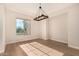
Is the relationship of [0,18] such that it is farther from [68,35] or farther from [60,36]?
[68,35]

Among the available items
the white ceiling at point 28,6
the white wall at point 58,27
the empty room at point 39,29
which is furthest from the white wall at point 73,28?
the white ceiling at point 28,6

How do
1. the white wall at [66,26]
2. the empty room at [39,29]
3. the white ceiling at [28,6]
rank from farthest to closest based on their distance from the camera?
the white wall at [66,26] < the empty room at [39,29] < the white ceiling at [28,6]

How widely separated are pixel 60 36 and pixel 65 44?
489 mm

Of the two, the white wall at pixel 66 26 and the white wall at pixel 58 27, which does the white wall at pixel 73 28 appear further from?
the white wall at pixel 58 27

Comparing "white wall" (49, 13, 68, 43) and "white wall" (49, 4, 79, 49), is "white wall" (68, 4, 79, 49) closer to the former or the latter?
"white wall" (49, 4, 79, 49)

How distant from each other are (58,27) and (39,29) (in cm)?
71

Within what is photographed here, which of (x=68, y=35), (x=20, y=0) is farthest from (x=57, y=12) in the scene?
(x=20, y=0)

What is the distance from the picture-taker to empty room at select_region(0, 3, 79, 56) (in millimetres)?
1745

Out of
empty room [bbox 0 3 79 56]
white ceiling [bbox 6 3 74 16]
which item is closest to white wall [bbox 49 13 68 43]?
empty room [bbox 0 3 79 56]

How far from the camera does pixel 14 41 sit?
1.89 meters

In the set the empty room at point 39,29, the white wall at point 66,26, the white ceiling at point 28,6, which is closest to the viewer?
the white ceiling at point 28,6

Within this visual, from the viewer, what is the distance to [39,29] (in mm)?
2301

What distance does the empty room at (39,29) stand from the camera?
5.73ft

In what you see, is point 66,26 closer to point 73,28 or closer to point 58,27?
point 73,28
